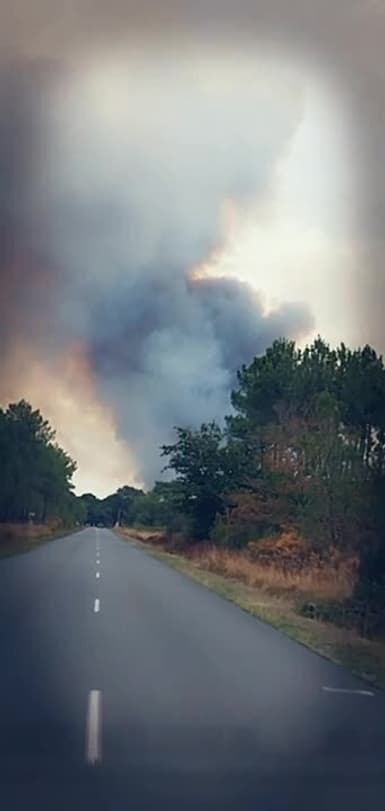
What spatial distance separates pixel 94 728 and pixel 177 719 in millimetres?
401

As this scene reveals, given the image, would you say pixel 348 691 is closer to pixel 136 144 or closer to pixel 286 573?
pixel 136 144

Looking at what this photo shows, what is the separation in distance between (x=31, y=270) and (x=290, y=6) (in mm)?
2127

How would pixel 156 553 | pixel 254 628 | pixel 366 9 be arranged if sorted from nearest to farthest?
pixel 366 9, pixel 254 628, pixel 156 553

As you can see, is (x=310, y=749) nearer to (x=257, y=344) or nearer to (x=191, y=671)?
(x=191, y=671)

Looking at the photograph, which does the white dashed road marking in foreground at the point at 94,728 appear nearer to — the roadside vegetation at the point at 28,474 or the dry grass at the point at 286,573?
the roadside vegetation at the point at 28,474

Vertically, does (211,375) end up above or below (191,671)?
above

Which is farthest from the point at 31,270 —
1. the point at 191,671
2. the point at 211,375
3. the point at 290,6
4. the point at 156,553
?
the point at 156,553

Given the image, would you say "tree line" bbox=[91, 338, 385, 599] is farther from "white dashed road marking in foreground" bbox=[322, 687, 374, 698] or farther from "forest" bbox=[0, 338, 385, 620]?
"white dashed road marking in foreground" bbox=[322, 687, 374, 698]

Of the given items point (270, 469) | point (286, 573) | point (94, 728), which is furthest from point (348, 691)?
point (286, 573)

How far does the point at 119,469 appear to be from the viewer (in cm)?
736

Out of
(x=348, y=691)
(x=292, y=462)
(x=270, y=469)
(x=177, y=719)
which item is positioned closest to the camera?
(x=177, y=719)

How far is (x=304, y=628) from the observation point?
10109 millimetres

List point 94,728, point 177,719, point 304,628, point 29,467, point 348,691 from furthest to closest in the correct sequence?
1. point 304,628
2. point 29,467
3. point 348,691
4. point 177,719
5. point 94,728

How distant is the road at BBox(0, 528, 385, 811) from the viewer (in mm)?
4105
